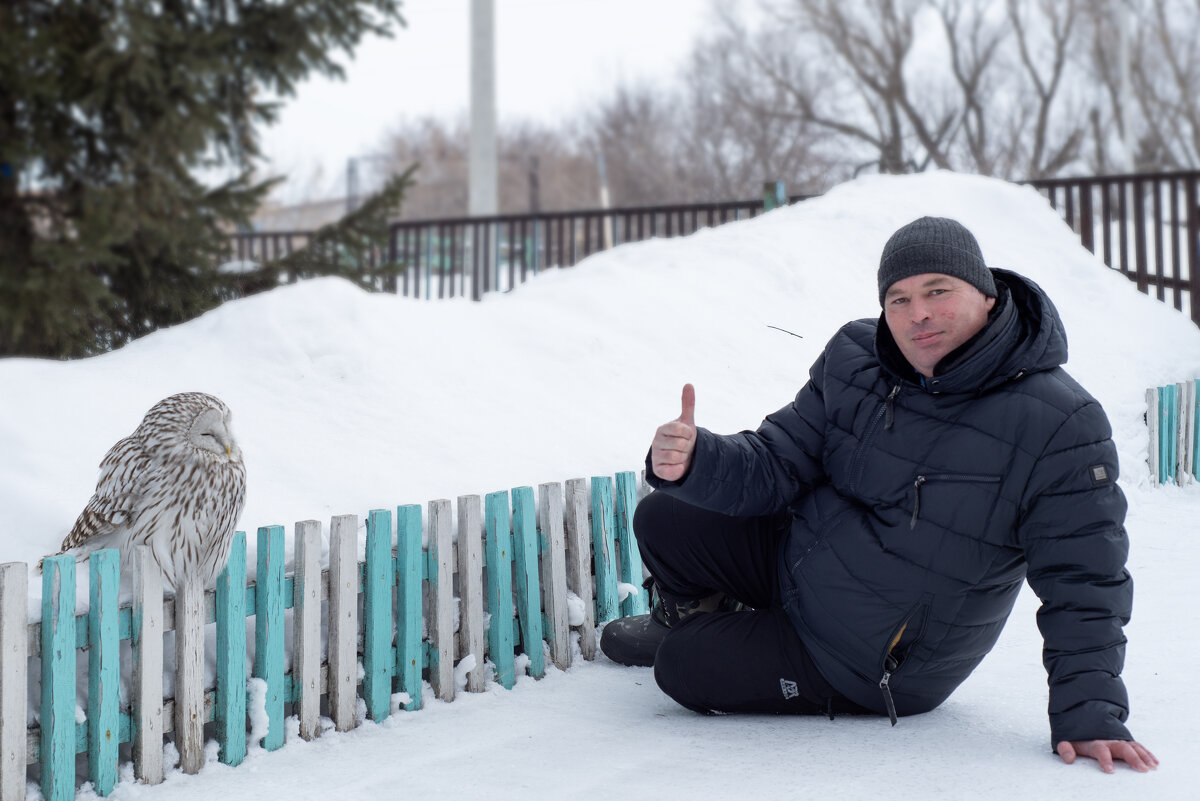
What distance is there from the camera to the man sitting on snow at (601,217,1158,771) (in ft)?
7.68

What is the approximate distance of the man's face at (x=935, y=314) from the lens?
2.47 m

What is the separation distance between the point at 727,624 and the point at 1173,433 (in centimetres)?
449

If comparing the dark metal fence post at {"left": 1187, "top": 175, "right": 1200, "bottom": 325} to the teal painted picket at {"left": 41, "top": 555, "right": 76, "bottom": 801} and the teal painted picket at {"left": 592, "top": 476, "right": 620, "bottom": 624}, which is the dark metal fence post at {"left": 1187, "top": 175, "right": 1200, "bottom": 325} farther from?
the teal painted picket at {"left": 41, "top": 555, "right": 76, "bottom": 801}

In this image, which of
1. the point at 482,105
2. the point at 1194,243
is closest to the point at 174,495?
the point at 1194,243

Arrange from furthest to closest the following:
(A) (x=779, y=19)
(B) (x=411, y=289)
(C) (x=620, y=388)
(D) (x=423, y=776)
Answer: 1. (A) (x=779, y=19)
2. (B) (x=411, y=289)
3. (C) (x=620, y=388)
4. (D) (x=423, y=776)

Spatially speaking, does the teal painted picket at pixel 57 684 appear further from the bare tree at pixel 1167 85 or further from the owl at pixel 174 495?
the bare tree at pixel 1167 85

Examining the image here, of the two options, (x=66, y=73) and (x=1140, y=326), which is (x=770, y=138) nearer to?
(x=1140, y=326)

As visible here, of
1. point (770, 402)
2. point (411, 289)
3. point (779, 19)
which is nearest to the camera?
point (770, 402)

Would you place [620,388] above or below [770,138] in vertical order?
below

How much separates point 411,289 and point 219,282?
19.4ft

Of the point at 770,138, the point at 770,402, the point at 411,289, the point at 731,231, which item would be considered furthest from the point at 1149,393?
the point at 770,138

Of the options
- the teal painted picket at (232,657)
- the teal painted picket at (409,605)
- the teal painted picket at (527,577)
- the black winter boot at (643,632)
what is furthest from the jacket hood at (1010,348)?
the teal painted picket at (232,657)

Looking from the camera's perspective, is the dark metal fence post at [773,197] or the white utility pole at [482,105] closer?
the dark metal fence post at [773,197]

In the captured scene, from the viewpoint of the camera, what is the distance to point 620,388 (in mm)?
4961
